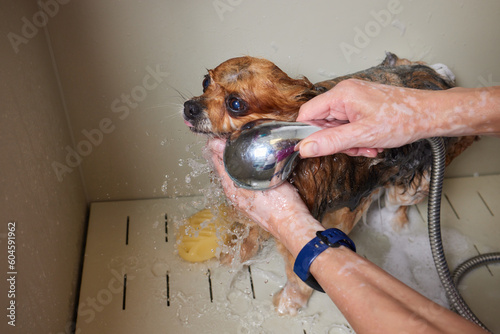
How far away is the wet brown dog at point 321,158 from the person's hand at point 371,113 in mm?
141

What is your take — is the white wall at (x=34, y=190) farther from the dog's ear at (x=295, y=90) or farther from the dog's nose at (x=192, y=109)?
the dog's ear at (x=295, y=90)

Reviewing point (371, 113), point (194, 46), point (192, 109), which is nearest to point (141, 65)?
point (194, 46)

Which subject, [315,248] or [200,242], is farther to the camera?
[200,242]

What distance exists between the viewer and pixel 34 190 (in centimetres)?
142

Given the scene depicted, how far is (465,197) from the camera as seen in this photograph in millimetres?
2215

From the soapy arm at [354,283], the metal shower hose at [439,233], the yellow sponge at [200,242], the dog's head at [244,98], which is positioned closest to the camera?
the soapy arm at [354,283]

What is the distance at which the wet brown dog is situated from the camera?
1267 mm

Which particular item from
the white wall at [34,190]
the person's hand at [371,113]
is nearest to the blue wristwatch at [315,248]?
the person's hand at [371,113]

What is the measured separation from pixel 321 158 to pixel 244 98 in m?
0.32

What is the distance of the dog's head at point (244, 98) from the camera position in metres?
1.26

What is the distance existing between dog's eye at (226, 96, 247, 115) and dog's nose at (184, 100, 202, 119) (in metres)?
0.09

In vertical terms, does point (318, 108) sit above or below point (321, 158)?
above

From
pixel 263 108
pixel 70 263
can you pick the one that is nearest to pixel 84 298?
pixel 70 263

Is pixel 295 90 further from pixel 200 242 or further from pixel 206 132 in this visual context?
pixel 200 242
